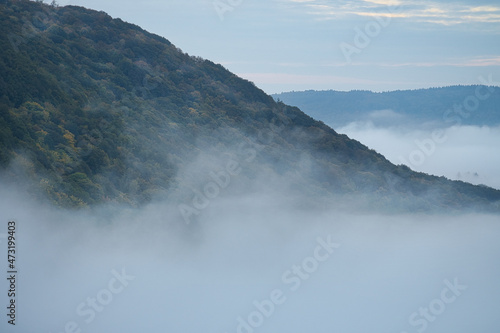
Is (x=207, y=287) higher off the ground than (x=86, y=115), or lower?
lower

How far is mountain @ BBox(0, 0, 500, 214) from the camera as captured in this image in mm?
34938

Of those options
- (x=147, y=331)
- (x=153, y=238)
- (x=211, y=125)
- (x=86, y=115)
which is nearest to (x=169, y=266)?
(x=153, y=238)

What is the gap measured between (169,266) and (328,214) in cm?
2239

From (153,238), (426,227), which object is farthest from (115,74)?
(426,227)

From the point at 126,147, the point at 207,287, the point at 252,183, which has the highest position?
the point at 252,183

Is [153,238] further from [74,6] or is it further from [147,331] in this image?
[74,6]

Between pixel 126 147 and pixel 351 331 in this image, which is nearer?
pixel 126 147

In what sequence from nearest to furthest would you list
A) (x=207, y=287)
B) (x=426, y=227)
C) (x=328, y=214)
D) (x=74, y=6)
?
(x=207, y=287)
(x=328, y=214)
(x=74, y=6)
(x=426, y=227)

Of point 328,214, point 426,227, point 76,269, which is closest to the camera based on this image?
point 76,269

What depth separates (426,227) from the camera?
68.8 metres

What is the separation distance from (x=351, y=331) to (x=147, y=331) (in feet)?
67.1

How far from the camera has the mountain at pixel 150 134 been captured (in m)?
34.9

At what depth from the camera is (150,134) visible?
48.1 m

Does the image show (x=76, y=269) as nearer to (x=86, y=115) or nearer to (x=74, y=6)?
(x=86, y=115)
